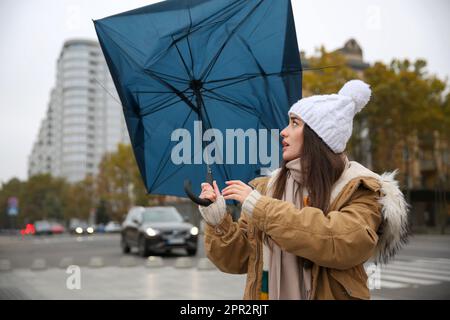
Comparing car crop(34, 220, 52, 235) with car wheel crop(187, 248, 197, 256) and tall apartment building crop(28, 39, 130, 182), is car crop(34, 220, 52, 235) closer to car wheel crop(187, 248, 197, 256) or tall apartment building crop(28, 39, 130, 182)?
car wheel crop(187, 248, 197, 256)

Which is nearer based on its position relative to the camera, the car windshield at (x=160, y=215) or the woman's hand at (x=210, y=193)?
the woman's hand at (x=210, y=193)

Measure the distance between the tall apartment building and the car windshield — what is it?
115m

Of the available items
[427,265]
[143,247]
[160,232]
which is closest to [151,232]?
[160,232]

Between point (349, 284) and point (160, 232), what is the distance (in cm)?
1416

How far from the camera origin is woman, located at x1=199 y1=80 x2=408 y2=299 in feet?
5.88

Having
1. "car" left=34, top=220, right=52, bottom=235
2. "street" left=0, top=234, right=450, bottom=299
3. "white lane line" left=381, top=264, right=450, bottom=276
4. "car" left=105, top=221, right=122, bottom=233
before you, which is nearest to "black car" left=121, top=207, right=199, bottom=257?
"street" left=0, top=234, right=450, bottom=299

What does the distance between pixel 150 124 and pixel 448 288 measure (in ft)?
26.7

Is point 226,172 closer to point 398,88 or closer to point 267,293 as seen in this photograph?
point 267,293

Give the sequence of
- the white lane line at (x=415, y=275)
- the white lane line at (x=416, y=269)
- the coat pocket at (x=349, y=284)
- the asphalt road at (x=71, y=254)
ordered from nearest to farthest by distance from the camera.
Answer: the coat pocket at (x=349, y=284) → the white lane line at (x=415, y=275) → the white lane line at (x=416, y=269) → the asphalt road at (x=71, y=254)

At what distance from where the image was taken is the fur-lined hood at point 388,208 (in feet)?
6.36

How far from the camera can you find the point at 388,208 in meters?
1.93

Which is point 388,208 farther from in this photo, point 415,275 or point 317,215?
point 415,275

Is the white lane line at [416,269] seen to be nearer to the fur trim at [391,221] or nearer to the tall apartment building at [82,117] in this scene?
the fur trim at [391,221]

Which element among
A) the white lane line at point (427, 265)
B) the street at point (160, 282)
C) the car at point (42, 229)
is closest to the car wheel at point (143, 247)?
the street at point (160, 282)
